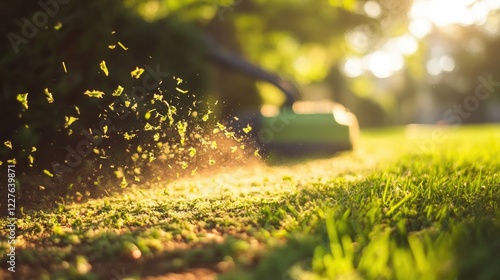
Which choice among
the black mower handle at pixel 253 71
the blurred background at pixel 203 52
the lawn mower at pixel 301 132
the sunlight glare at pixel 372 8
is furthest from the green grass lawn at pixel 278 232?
the sunlight glare at pixel 372 8

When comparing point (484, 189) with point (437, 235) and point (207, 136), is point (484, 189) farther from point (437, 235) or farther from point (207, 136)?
point (207, 136)

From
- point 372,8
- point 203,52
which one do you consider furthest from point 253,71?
point 372,8

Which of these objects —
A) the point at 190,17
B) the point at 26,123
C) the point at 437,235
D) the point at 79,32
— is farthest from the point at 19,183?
the point at 190,17

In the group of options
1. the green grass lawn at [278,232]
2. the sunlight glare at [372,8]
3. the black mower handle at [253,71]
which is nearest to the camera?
the green grass lawn at [278,232]

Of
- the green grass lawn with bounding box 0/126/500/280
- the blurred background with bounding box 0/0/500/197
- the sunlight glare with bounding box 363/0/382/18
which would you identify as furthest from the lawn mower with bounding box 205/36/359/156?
the sunlight glare with bounding box 363/0/382/18

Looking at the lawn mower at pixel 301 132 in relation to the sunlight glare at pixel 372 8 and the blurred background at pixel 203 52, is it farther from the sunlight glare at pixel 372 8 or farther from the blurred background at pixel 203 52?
the sunlight glare at pixel 372 8

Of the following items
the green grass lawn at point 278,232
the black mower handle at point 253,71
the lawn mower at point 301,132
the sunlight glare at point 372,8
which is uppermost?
the sunlight glare at point 372,8

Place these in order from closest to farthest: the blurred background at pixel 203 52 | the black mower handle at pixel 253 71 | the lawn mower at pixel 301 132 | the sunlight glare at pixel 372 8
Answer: the blurred background at pixel 203 52, the lawn mower at pixel 301 132, the black mower handle at pixel 253 71, the sunlight glare at pixel 372 8

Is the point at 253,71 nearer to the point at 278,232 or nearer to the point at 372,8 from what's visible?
the point at 372,8
